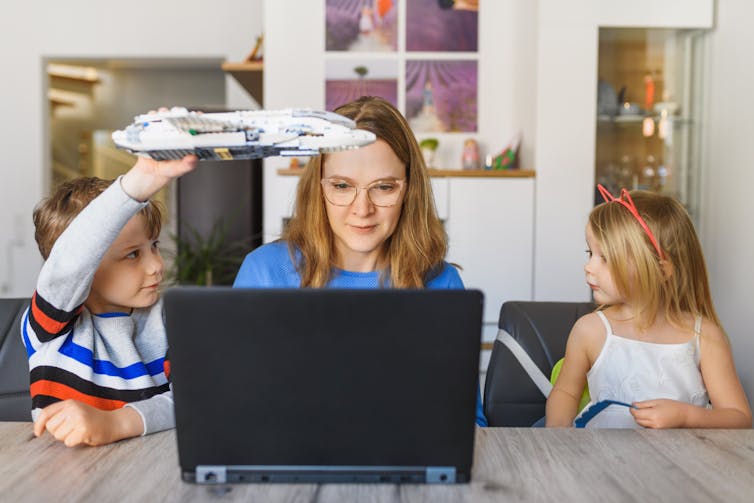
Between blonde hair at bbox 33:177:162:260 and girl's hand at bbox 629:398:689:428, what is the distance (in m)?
0.85

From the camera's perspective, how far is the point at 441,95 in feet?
14.0

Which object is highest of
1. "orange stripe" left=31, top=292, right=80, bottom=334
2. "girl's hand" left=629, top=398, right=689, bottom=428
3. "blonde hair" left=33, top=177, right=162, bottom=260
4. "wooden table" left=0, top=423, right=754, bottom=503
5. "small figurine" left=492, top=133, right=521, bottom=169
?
"small figurine" left=492, top=133, right=521, bottom=169

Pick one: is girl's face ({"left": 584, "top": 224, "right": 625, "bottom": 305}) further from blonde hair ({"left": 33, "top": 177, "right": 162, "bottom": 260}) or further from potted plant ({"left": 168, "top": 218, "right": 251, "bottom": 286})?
potted plant ({"left": 168, "top": 218, "right": 251, "bottom": 286})

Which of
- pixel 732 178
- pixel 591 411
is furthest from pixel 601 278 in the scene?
pixel 732 178

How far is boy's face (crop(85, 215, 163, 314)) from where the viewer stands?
50.3 inches

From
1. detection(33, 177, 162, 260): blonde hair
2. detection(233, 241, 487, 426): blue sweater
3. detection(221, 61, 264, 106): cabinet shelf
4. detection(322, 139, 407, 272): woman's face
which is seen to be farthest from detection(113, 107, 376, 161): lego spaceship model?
detection(221, 61, 264, 106): cabinet shelf

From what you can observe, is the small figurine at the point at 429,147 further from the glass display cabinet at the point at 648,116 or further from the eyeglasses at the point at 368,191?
the eyeglasses at the point at 368,191

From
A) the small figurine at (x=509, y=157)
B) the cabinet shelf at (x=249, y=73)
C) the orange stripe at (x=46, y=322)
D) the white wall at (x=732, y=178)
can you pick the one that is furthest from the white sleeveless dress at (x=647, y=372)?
the cabinet shelf at (x=249, y=73)

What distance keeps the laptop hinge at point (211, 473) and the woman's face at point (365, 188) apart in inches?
27.7

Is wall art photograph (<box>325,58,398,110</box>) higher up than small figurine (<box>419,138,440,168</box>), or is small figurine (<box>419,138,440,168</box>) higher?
wall art photograph (<box>325,58,398,110</box>)

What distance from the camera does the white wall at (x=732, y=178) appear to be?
3211 mm

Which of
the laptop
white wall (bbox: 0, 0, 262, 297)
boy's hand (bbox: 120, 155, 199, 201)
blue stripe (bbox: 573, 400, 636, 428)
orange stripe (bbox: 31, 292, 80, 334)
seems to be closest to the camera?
the laptop

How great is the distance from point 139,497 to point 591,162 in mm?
3315

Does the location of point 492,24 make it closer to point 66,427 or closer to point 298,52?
point 298,52
